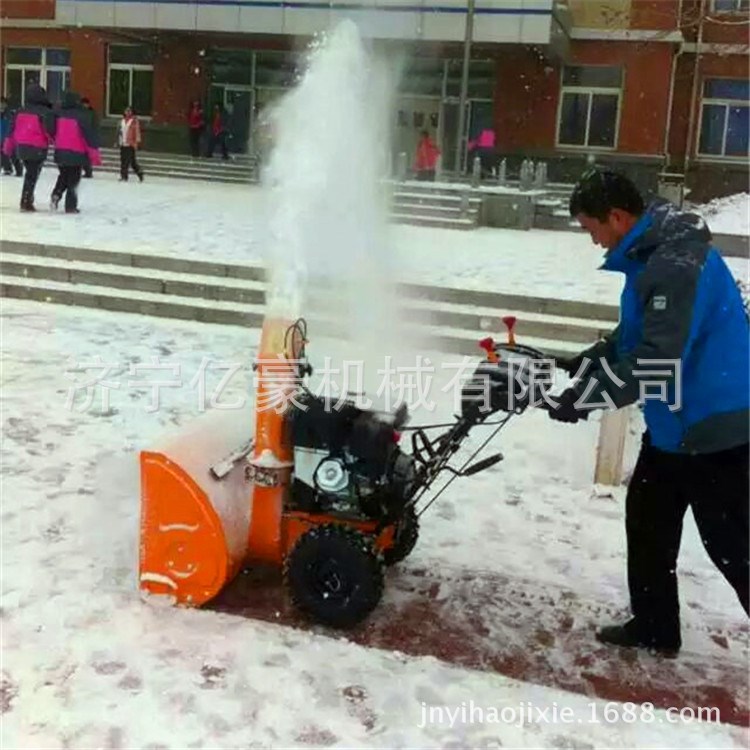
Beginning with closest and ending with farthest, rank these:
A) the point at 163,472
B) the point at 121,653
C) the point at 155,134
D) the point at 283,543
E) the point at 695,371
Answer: the point at 695,371
the point at 121,653
the point at 163,472
the point at 283,543
the point at 155,134

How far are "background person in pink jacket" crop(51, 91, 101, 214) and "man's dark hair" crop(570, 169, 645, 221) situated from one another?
34.9 feet

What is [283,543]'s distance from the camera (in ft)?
12.1

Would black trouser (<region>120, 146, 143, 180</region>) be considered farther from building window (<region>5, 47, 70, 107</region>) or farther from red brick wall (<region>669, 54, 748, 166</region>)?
red brick wall (<region>669, 54, 748, 166</region>)

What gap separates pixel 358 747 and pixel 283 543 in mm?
1053

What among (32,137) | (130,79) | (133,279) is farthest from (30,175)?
(130,79)

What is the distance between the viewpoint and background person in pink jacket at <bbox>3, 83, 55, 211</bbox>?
1256cm

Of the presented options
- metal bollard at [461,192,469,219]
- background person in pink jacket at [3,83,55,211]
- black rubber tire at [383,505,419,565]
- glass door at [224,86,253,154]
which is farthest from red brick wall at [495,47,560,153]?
black rubber tire at [383,505,419,565]

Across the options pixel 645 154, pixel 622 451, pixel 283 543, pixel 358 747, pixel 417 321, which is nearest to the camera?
pixel 358 747

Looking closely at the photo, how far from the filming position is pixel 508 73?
77.6ft

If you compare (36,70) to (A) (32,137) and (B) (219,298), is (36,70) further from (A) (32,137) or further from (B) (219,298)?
(B) (219,298)

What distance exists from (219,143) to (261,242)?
46.3ft

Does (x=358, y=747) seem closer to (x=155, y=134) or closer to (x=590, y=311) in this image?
(x=590, y=311)

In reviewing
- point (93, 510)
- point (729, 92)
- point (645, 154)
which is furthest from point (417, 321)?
point (729, 92)

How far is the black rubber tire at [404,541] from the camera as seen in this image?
375 cm
